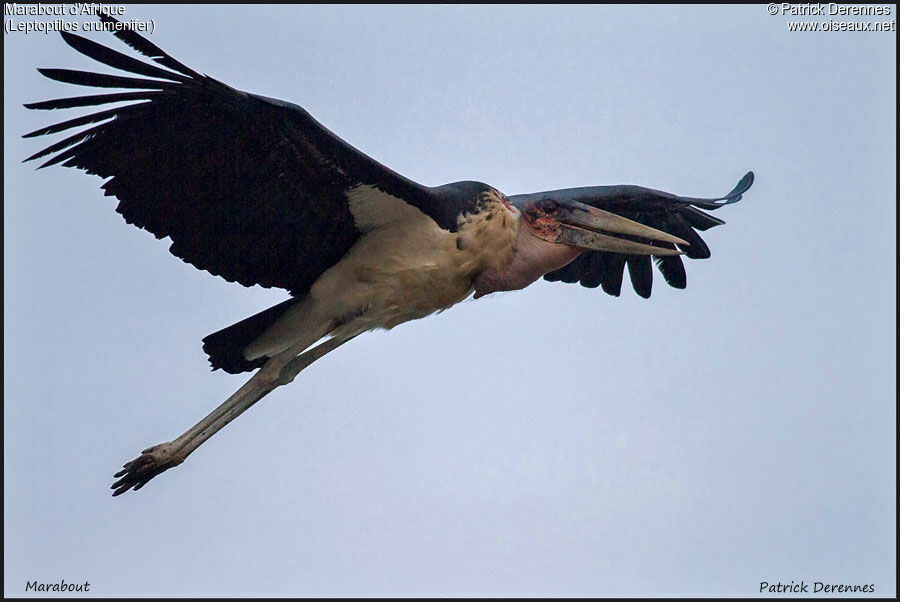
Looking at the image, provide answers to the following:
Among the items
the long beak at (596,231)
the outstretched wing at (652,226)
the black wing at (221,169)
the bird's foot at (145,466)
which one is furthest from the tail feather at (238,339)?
the outstretched wing at (652,226)

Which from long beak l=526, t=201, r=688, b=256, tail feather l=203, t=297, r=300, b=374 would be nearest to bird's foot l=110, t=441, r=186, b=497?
tail feather l=203, t=297, r=300, b=374

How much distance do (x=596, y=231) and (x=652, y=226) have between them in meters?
1.79

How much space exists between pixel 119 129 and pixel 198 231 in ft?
3.38

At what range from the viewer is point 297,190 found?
10000 millimetres

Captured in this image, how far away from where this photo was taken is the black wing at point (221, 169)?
9.09 m

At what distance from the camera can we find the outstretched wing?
11.9 meters

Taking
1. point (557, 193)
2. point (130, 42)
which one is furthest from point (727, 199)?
point (130, 42)

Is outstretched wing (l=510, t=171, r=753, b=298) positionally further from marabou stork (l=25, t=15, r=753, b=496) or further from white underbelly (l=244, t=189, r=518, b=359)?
white underbelly (l=244, t=189, r=518, b=359)

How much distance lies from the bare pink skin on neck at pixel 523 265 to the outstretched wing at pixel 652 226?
1158 millimetres

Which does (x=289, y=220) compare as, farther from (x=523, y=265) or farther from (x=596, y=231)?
(x=596, y=231)

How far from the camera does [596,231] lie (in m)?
10.9

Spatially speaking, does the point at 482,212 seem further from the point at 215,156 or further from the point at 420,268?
the point at 215,156

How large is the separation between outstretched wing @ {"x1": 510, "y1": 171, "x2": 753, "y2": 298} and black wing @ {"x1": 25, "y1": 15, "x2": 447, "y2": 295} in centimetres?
228

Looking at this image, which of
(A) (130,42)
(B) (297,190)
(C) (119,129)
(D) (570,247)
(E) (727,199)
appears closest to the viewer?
(A) (130,42)
